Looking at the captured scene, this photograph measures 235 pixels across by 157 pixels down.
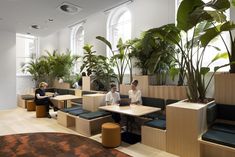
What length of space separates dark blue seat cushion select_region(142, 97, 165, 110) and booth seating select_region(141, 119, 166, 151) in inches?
29.4

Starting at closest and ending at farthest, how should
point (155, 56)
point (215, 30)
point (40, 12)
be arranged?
point (215, 30) < point (155, 56) < point (40, 12)

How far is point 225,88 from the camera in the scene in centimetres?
359

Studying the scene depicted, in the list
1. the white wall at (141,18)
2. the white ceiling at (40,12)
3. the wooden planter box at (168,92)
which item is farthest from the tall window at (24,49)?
the wooden planter box at (168,92)

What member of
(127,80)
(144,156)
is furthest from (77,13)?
(144,156)

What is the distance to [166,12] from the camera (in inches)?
210

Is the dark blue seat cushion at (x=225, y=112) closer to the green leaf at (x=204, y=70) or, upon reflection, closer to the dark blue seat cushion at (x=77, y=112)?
the green leaf at (x=204, y=70)

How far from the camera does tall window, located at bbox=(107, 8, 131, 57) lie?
6689mm

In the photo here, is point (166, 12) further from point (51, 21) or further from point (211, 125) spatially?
point (51, 21)

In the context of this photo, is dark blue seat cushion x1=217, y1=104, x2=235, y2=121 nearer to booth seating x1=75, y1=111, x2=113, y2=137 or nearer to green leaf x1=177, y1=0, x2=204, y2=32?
green leaf x1=177, y1=0, x2=204, y2=32

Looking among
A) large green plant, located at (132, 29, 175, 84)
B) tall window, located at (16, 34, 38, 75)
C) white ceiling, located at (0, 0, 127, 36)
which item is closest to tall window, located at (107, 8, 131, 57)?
white ceiling, located at (0, 0, 127, 36)

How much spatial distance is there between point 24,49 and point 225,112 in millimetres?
9197

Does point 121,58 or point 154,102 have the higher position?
point 121,58

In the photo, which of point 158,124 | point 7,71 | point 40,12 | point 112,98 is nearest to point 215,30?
point 158,124

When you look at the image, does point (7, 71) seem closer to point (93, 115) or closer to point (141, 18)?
point (93, 115)
